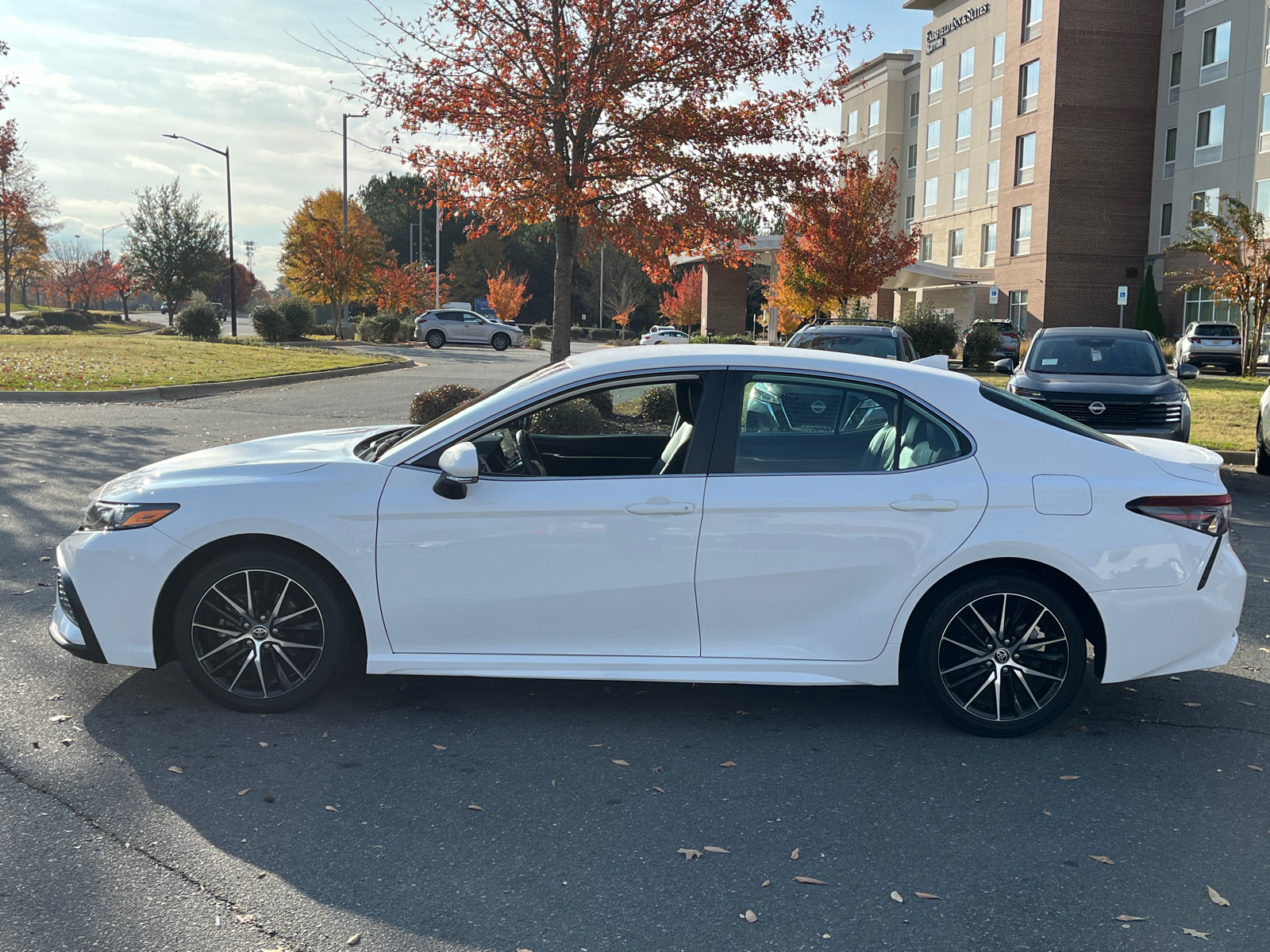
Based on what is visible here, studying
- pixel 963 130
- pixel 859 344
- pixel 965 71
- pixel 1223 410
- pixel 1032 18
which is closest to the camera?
pixel 859 344

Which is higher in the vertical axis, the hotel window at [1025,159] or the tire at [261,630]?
the hotel window at [1025,159]

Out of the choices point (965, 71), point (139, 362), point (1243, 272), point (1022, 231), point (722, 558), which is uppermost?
point (965, 71)

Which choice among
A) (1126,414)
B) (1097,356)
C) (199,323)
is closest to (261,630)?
(1126,414)

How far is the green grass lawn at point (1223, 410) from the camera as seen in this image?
14430mm

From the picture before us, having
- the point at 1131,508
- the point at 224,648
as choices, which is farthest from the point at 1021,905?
the point at 224,648

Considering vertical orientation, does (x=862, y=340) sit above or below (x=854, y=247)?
below

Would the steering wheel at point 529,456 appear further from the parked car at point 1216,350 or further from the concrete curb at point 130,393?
the parked car at point 1216,350

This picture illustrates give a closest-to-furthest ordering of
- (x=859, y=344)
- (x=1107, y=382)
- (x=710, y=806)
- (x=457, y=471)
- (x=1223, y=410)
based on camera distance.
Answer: (x=710, y=806)
(x=457, y=471)
(x=1107, y=382)
(x=859, y=344)
(x=1223, y=410)

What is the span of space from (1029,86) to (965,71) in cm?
768

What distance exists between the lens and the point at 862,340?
13.9 meters

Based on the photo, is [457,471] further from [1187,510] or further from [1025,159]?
[1025,159]

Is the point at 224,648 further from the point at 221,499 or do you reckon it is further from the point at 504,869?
the point at 504,869

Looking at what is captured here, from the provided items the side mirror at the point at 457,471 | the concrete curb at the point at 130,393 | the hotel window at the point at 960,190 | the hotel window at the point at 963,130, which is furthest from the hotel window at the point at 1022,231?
the side mirror at the point at 457,471

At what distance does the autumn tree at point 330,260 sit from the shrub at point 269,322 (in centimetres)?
780
